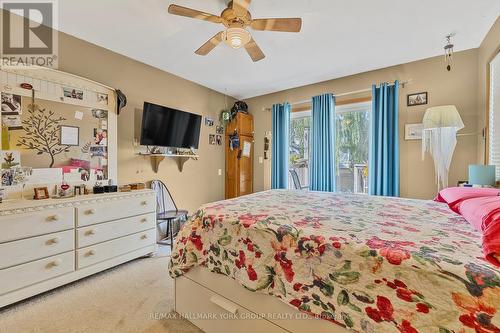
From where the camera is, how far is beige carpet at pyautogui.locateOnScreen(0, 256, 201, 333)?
162cm

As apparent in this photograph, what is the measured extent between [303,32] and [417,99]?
192 cm

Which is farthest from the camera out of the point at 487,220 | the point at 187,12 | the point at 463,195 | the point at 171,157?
the point at 171,157

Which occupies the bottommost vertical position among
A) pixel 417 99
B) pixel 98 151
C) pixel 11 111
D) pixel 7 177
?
pixel 7 177

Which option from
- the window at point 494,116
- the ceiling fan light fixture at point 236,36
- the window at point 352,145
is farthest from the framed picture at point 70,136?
the window at point 494,116

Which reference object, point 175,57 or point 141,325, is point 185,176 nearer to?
point 175,57

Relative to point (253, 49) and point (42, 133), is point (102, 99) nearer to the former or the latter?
point (42, 133)

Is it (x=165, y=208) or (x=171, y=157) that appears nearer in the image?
(x=165, y=208)

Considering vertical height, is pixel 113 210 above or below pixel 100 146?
below

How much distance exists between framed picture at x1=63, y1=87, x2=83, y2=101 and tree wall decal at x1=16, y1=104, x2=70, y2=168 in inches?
10.1

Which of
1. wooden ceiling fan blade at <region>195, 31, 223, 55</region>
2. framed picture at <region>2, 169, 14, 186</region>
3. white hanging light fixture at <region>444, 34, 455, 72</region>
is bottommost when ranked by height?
framed picture at <region>2, 169, 14, 186</region>

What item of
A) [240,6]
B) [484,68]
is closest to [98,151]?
[240,6]

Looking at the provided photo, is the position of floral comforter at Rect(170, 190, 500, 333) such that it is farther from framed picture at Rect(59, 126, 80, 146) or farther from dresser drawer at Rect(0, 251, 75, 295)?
framed picture at Rect(59, 126, 80, 146)

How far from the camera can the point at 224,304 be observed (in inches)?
56.1

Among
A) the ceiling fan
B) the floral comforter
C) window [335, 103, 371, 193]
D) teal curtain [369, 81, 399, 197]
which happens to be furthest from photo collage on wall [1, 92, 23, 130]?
teal curtain [369, 81, 399, 197]
